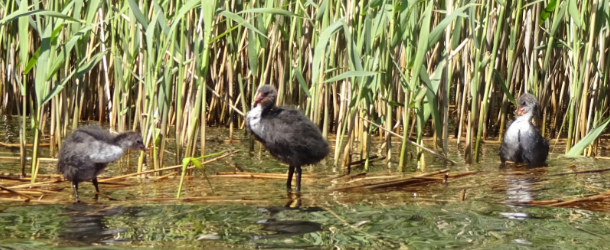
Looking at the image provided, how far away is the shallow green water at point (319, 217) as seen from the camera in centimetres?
356

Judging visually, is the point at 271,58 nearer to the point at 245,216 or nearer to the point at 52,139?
the point at 52,139

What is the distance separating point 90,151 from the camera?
185 inches

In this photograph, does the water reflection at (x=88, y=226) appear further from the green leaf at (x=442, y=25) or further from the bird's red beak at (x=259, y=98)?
the green leaf at (x=442, y=25)

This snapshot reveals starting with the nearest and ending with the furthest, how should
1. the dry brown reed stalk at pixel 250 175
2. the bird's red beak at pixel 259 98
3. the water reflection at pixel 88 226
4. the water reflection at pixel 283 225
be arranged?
the water reflection at pixel 88 226 < the water reflection at pixel 283 225 < the bird's red beak at pixel 259 98 < the dry brown reed stalk at pixel 250 175

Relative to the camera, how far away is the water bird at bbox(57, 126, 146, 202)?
4668 millimetres

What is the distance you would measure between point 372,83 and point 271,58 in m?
1.46

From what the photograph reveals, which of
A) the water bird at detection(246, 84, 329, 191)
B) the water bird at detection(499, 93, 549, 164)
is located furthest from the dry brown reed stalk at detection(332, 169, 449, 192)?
the water bird at detection(499, 93, 549, 164)

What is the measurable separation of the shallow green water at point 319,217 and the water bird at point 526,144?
1.06 m

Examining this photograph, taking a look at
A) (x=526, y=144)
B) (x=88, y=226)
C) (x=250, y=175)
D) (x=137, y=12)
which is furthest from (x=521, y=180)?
(x=88, y=226)

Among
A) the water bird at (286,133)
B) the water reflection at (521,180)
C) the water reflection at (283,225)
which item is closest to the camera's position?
the water reflection at (283,225)

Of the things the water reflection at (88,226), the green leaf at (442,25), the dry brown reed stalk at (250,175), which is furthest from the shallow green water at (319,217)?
the green leaf at (442,25)

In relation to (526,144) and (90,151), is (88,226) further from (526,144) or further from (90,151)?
(526,144)

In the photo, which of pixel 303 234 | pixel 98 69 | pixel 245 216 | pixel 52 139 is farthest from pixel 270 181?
pixel 98 69

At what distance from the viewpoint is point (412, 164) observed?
648cm
